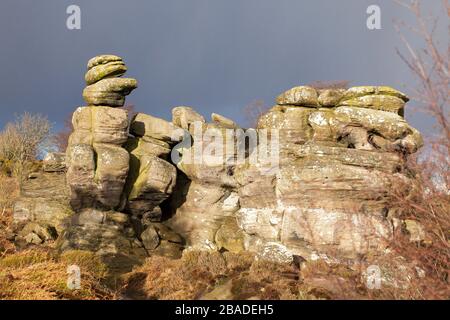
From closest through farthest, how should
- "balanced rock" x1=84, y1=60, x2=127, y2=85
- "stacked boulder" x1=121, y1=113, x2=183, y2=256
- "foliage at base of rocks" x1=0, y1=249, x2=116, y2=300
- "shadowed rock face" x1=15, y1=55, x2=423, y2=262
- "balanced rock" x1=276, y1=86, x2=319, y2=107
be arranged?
"foliage at base of rocks" x1=0, y1=249, x2=116, y2=300 < "shadowed rock face" x1=15, y1=55, x2=423, y2=262 < "stacked boulder" x1=121, y1=113, x2=183, y2=256 < "balanced rock" x1=276, y1=86, x2=319, y2=107 < "balanced rock" x1=84, y1=60, x2=127, y2=85

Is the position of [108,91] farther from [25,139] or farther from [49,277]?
[25,139]

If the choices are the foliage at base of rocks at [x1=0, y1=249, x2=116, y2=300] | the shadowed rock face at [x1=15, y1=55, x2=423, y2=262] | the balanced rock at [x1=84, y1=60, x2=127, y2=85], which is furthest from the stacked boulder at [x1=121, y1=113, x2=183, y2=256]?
the balanced rock at [x1=84, y1=60, x2=127, y2=85]

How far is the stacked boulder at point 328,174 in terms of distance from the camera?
50.1 ft

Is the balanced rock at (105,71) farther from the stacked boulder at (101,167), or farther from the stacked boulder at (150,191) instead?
the stacked boulder at (150,191)

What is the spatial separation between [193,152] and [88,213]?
6.57 m

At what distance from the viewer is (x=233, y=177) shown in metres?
19.8

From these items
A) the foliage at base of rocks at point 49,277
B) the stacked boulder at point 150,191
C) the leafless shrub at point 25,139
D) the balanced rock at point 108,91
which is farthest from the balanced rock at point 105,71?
the leafless shrub at point 25,139

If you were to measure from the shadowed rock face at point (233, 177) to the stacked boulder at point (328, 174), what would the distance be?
0.17 ft

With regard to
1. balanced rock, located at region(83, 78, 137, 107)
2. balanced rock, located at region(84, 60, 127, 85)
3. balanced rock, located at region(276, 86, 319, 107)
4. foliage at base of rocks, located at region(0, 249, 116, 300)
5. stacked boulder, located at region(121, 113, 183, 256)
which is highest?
balanced rock, located at region(84, 60, 127, 85)

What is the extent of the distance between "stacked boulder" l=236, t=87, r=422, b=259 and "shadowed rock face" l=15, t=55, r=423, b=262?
5 centimetres

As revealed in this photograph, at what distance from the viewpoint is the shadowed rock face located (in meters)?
15.7

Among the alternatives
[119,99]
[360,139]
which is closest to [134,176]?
[119,99]

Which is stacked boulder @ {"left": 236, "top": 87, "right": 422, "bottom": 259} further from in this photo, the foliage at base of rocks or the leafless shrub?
the leafless shrub
